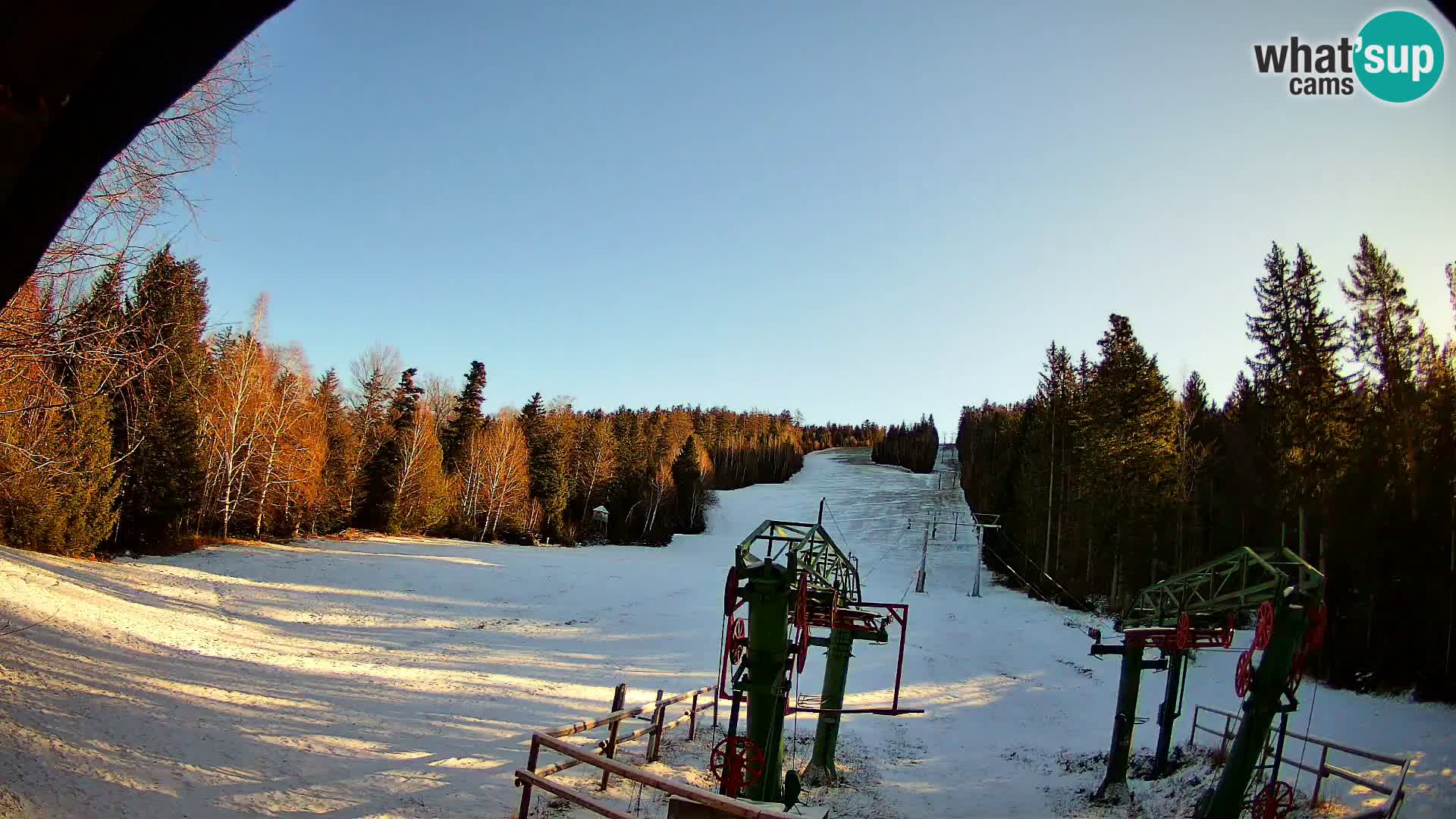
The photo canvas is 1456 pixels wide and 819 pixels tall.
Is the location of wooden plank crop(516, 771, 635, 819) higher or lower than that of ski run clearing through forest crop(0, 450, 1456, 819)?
higher

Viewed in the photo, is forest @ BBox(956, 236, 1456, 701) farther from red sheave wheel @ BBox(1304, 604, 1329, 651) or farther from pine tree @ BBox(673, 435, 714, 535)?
pine tree @ BBox(673, 435, 714, 535)

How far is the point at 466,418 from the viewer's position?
60281 millimetres

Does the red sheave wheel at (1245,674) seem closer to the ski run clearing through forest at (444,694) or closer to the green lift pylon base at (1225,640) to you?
the green lift pylon base at (1225,640)

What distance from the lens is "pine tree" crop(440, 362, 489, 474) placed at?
5953 cm

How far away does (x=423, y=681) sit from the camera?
1792 cm

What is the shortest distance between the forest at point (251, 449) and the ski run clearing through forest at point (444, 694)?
3946mm

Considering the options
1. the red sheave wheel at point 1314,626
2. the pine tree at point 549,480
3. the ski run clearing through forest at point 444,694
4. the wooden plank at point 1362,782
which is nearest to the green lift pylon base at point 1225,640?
the red sheave wheel at point 1314,626

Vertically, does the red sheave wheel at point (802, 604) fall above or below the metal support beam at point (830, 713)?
above

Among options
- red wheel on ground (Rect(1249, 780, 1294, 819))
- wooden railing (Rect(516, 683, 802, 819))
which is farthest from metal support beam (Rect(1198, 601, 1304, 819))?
wooden railing (Rect(516, 683, 802, 819))

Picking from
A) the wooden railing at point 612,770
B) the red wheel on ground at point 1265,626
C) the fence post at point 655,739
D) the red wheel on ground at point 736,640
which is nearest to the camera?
the wooden railing at point 612,770

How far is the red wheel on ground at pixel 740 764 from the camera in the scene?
10594 millimetres

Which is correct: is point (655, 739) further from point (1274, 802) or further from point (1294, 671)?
point (1294, 671)

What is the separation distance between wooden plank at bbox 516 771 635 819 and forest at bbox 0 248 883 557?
5.85m

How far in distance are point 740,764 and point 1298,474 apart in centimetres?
2351
